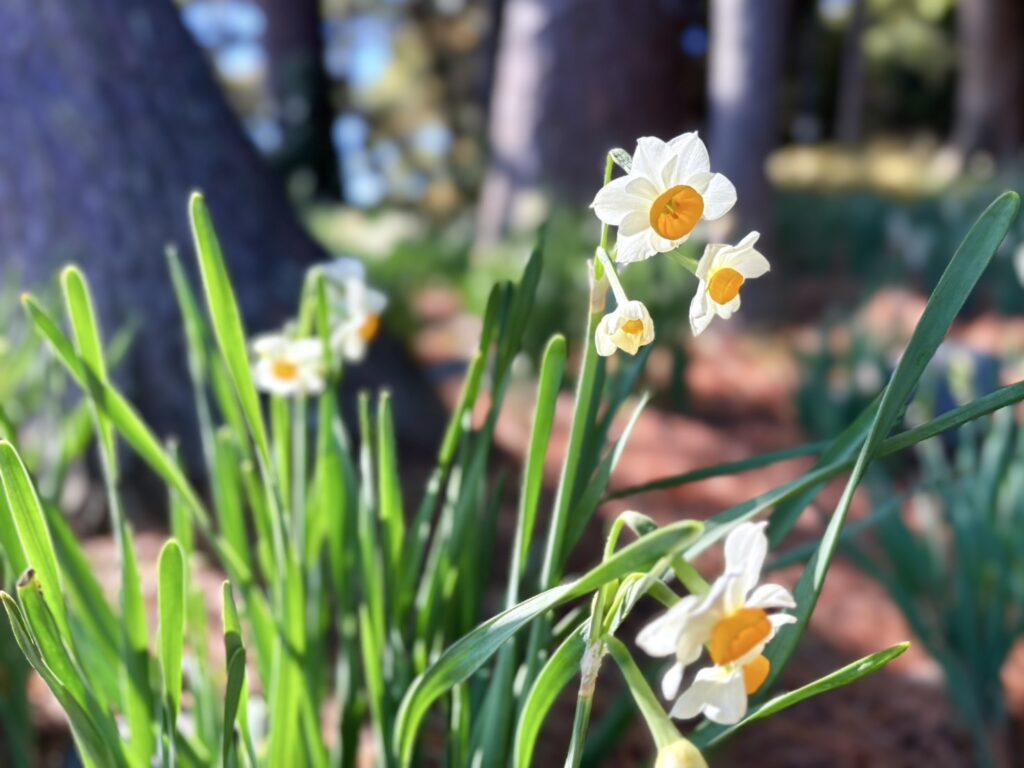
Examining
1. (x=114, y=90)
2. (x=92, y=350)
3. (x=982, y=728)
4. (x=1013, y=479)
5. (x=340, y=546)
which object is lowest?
(x=982, y=728)

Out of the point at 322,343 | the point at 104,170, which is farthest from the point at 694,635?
the point at 104,170

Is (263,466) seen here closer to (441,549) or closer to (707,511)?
(441,549)

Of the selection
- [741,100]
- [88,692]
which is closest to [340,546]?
[88,692]

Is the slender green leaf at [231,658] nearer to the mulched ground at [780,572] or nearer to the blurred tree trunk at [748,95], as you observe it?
the mulched ground at [780,572]

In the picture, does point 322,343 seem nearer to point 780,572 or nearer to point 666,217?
point 666,217

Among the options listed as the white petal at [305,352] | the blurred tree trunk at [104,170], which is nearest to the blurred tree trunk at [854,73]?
the blurred tree trunk at [104,170]
